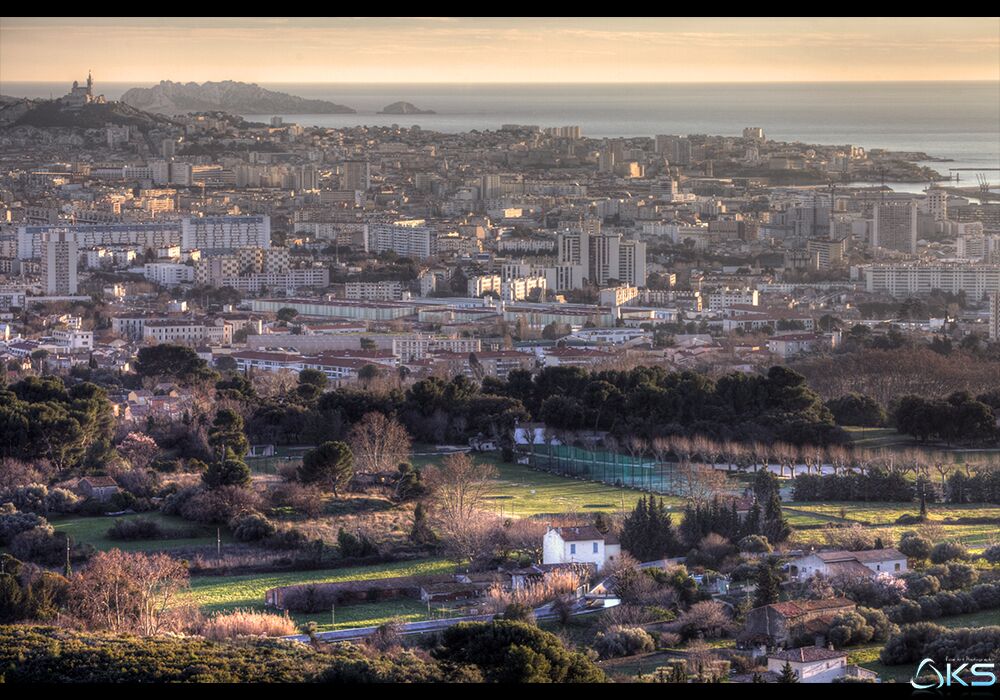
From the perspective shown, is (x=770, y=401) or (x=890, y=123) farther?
(x=890, y=123)

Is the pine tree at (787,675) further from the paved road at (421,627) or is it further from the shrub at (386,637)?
the paved road at (421,627)

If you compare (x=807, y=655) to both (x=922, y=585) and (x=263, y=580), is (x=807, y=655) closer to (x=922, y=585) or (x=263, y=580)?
(x=922, y=585)

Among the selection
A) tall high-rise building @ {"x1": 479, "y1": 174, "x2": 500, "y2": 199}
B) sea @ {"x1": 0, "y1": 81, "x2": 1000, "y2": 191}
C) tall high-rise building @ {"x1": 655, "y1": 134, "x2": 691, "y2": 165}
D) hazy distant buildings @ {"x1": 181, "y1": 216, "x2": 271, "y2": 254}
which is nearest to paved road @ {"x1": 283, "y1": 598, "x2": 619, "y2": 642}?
hazy distant buildings @ {"x1": 181, "y1": 216, "x2": 271, "y2": 254}

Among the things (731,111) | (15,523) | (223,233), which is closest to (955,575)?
(15,523)

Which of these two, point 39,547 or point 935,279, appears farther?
point 935,279

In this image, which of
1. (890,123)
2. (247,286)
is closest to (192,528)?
(247,286)

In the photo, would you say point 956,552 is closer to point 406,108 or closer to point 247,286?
point 247,286
